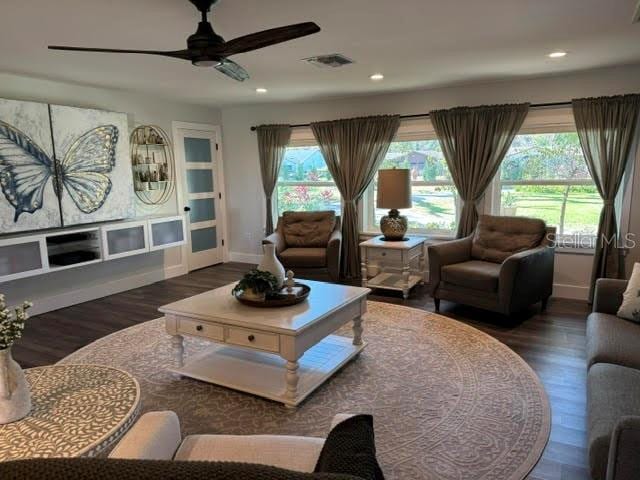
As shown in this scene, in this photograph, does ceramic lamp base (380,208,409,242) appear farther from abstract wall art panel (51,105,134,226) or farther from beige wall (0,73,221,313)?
abstract wall art panel (51,105,134,226)

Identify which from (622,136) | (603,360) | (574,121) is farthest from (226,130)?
(603,360)

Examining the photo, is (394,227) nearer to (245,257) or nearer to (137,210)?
(245,257)

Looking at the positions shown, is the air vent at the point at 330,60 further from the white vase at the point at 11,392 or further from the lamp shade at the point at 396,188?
the white vase at the point at 11,392

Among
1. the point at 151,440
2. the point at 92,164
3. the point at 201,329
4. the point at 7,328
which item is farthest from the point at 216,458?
the point at 92,164

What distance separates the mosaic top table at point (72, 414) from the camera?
4.76 ft

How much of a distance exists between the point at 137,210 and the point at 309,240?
2.17 metres

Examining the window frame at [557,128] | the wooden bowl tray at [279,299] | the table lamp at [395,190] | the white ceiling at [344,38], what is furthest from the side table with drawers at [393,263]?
the wooden bowl tray at [279,299]

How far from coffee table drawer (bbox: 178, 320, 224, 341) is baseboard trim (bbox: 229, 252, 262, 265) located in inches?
150

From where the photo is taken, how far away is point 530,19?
9.28 feet

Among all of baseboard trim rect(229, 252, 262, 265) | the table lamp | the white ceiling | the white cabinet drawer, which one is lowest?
baseboard trim rect(229, 252, 262, 265)

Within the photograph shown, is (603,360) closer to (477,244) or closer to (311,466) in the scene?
(311,466)

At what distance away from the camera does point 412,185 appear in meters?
5.56

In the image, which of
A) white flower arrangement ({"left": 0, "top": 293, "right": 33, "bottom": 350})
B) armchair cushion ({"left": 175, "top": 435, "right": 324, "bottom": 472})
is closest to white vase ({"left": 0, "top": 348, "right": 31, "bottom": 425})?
white flower arrangement ({"left": 0, "top": 293, "right": 33, "bottom": 350})

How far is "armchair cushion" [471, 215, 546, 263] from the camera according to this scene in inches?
170
